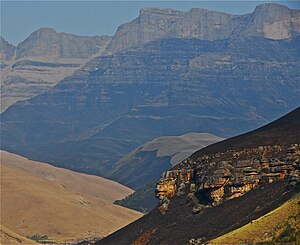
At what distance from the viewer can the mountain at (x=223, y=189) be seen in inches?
2867

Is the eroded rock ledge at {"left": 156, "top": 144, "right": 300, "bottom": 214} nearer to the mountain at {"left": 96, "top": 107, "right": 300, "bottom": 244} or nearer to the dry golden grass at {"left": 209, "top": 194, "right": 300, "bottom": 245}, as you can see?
the mountain at {"left": 96, "top": 107, "right": 300, "bottom": 244}

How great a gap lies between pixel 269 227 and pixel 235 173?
73.2 ft

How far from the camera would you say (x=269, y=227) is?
5741 centimetres

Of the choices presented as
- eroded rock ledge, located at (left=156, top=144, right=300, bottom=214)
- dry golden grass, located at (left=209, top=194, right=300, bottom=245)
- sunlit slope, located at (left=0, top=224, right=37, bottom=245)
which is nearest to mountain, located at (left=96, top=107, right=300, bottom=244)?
eroded rock ledge, located at (left=156, top=144, right=300, bottom=214)

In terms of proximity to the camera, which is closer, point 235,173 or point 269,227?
point 269,227

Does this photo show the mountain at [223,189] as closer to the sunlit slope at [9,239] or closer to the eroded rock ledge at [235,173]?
the eroded rock ledge at [235,173]

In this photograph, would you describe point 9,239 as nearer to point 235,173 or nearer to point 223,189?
point 223,189

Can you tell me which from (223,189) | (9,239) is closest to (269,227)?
(223,189)

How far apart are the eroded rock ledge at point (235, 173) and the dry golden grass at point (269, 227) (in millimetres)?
13865

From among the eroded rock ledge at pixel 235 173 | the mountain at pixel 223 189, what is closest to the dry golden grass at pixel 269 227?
the mountain at pixel 223 189

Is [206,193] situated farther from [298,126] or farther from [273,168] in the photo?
[298,126]

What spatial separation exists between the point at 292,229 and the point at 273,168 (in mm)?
24120

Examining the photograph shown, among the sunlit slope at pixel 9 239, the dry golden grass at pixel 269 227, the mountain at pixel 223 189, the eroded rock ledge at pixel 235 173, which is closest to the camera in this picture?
the dry golden grass at pixel 269 227

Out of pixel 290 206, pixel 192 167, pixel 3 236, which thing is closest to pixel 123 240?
pixel 192 167
